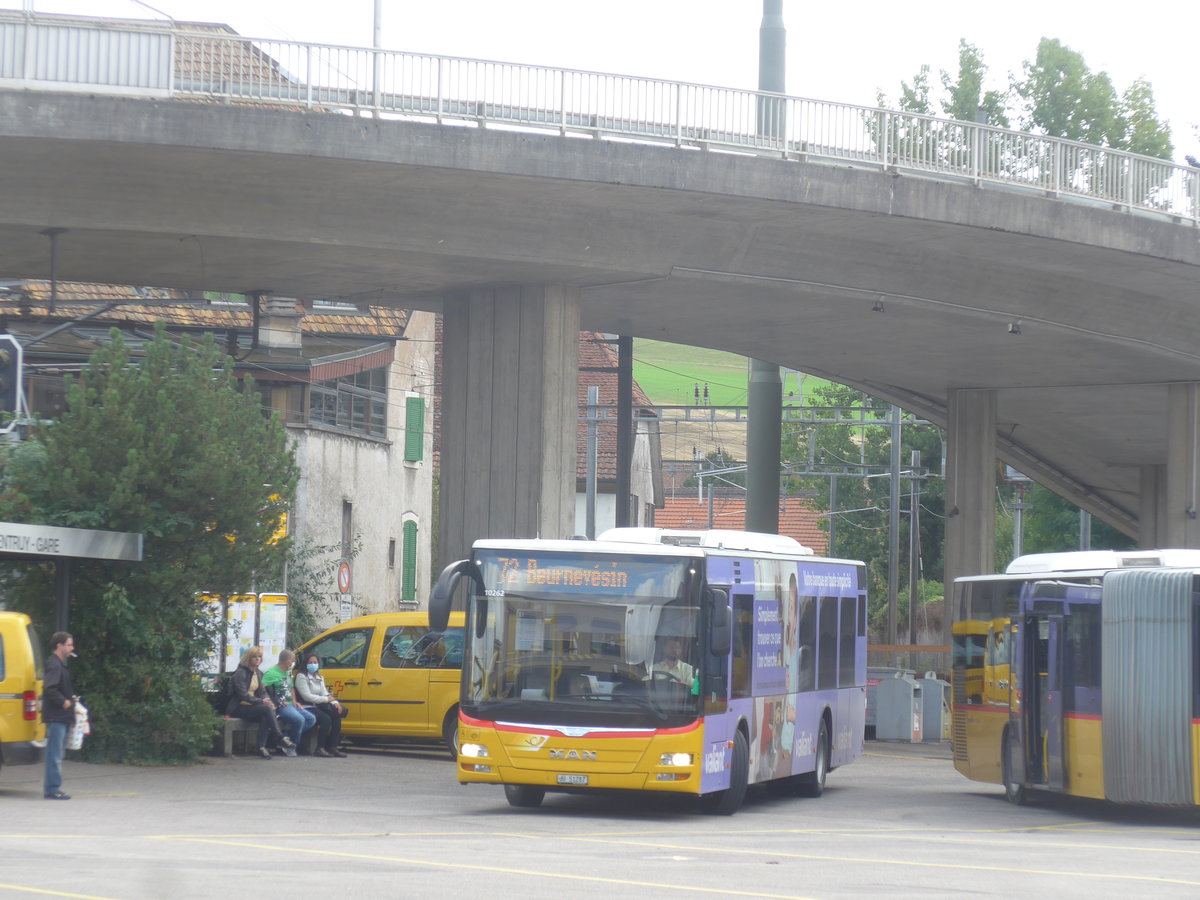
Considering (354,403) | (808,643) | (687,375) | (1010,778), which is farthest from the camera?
(687,375)

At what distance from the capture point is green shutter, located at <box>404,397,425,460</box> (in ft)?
154

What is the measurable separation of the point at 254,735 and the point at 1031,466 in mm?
33087

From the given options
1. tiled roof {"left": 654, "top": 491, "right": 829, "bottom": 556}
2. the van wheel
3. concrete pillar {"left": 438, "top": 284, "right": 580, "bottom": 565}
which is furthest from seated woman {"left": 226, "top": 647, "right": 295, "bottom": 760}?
tiled roof {"left": 654, "top": 491, "right": 829, "bottom": 556}

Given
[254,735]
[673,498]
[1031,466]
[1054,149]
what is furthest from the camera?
[673,498]

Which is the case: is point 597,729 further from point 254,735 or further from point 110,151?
point 110,151

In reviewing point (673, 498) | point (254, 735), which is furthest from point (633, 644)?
point (673, 498)

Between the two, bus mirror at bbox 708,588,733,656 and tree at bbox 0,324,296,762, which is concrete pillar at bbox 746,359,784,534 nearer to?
tree at bbox 0,324,296,762

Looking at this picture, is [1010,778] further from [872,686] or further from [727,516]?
[727,516]

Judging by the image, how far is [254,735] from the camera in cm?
2156

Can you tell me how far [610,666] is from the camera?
49.6 ft

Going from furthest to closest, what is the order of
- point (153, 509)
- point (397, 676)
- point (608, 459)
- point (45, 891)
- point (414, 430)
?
point (608, 459)
point (414, 430)
point (397, 676)
point (153, 509)
point (45, 891)

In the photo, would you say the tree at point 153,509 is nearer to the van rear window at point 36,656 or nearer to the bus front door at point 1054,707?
the van rear window at point 36,656

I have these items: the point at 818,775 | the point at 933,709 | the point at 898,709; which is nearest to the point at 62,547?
the point at 818,775

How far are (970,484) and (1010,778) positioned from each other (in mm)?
24051
